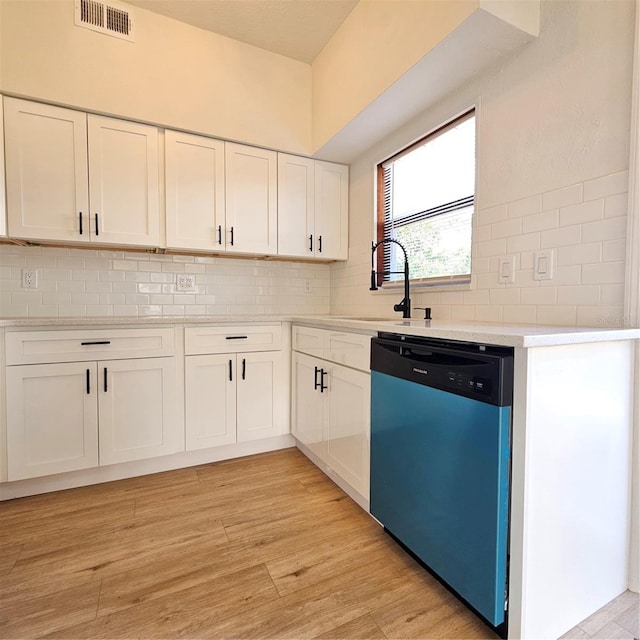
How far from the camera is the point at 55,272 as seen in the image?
242 centimetres

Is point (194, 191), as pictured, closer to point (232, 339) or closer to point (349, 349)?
point (232, 339)

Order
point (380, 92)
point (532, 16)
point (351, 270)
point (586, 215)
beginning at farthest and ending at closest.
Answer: point (351, 270) → point (380, 92) → point (532, 16) → point (586, 215)

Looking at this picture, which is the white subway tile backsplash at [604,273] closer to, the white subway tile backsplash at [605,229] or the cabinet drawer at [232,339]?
the white subway tile backsplash at [605,229]

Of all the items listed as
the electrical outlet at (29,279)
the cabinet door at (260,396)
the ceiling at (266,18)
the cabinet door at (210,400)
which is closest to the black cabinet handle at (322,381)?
the cabinet door at (260,396)

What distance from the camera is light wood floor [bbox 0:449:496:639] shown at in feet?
3.90

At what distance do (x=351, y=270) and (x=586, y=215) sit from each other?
5.89ft

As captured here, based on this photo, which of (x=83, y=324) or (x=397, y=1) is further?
(x=83, y=324)

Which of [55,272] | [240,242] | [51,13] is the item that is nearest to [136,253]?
[55,272]

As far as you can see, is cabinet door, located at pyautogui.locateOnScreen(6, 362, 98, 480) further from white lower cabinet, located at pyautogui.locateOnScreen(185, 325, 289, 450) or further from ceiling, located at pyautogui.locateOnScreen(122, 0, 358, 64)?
ceiling, located at pyautogui.locateOnScreen(122, 0, 358, 64)

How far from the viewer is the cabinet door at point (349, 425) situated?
173cm

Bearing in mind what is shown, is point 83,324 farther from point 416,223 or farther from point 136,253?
point 416,223

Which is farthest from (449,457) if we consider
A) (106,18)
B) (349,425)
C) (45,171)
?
(106,18)

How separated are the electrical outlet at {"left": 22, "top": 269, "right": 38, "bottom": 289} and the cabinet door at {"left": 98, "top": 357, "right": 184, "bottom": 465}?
835 millimetres

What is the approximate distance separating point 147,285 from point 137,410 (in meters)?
0.95
